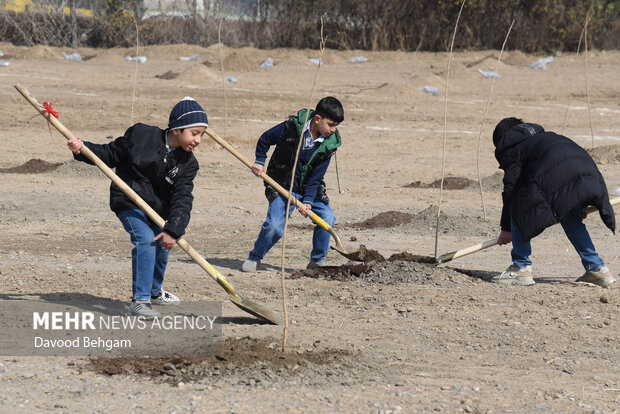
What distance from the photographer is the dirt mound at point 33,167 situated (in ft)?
39.5

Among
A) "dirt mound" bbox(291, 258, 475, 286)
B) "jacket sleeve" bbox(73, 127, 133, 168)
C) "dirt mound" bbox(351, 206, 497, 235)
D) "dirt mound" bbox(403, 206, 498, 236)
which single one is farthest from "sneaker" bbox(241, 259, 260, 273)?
"dirt mound" bbox(403, 206, 498, 236)

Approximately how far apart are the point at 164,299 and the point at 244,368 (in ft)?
4.49

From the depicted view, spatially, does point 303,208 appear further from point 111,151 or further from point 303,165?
point 111,151

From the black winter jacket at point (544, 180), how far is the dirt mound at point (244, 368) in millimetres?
2183

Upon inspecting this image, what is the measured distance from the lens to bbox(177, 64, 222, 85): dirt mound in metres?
20.6

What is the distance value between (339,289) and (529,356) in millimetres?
1726

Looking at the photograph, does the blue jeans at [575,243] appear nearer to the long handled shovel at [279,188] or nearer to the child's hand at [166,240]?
the long handled shovel at [279,188]

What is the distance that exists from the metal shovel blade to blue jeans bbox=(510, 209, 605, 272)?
218cm

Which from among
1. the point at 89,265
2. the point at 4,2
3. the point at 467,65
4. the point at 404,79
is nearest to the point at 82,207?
the point at 89,265

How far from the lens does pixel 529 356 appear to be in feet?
17.4

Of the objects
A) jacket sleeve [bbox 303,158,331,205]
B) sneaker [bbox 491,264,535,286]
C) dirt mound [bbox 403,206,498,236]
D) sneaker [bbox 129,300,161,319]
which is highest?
jacket sleeve [bbox 303,158,331,205]

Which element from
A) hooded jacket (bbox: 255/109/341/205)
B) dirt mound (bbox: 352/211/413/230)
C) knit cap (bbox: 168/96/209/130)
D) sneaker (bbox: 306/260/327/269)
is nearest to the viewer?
knit cap (bbox: 168/96/209/130)

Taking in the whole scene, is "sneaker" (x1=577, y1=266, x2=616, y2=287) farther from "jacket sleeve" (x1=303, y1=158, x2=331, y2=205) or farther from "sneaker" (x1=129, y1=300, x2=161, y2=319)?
"sneaker" (x1=129, y1=300, x2=161, y2=319)

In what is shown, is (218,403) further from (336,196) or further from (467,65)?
(467,65)
